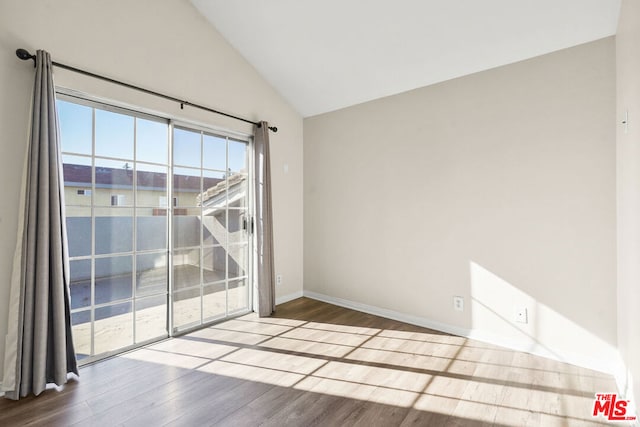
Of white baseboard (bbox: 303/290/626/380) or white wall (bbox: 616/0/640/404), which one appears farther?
white baseboard (bbox: 303/290/626/380)

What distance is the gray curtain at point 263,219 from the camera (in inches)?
141

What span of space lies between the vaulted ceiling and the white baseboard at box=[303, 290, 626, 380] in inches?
95.2

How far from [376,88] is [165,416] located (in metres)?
3.41

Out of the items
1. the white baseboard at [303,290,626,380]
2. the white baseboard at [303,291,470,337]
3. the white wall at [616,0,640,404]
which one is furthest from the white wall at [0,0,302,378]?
the white wall at [616,0,640,404]

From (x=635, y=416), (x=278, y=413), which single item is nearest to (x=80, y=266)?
(x=278, y=413)

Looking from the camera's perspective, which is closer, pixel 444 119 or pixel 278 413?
pixel 278 413

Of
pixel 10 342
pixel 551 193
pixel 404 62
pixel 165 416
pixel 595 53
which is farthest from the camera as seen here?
pixel 404 62

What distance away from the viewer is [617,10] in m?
2.14

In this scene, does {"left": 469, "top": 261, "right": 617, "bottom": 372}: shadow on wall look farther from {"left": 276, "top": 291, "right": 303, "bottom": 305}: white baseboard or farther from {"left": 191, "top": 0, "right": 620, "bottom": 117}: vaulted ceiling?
{"left": 276, "top": 291, "right": 303, "bottom": 305}: white baseboard

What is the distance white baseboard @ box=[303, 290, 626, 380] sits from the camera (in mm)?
2328

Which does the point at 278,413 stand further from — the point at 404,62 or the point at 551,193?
the point at 404,62

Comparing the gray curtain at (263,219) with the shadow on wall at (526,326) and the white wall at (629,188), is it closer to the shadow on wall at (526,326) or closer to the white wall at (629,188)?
the shadow on wall at (526,326)

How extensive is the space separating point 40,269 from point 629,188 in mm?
3738

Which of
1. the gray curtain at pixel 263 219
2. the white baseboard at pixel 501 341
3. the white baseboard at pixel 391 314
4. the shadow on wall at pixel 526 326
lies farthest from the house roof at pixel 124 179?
the shadow on wall at pixel 526 326
